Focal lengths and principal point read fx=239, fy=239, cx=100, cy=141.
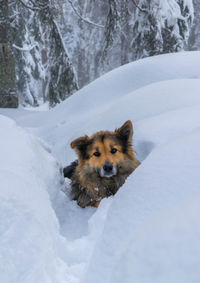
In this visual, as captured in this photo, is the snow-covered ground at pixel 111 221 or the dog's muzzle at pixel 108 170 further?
the dog's muzzle at pixel 108 170

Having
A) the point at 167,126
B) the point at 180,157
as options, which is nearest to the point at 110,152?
the point at 167,126

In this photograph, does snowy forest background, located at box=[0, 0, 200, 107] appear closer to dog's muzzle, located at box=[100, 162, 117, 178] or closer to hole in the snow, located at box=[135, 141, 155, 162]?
hole in the snow, located at box=[135, 141, 155, 162]

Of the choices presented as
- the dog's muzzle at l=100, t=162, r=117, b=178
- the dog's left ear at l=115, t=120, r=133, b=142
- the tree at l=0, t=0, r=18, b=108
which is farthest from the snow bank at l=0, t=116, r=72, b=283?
the tree at l=0, t=0, r=18, b=108

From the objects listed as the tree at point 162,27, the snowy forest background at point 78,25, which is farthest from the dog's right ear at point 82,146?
the tree at point 162,27

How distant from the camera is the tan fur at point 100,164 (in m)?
3.13

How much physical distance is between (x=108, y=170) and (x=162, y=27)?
26.8 feet

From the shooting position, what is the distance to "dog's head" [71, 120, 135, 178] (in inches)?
122

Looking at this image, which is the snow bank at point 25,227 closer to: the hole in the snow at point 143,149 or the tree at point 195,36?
the hole in the snow at point 143,149

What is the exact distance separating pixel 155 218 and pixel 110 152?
5.82 feet

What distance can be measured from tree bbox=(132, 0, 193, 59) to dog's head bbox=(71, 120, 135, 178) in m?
5.62

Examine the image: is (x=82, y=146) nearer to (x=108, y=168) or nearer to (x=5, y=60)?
(x=108, y=168)

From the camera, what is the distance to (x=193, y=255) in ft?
3.58

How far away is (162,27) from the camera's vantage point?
925cm

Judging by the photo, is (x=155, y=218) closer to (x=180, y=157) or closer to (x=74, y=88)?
(x=180, y=157)
